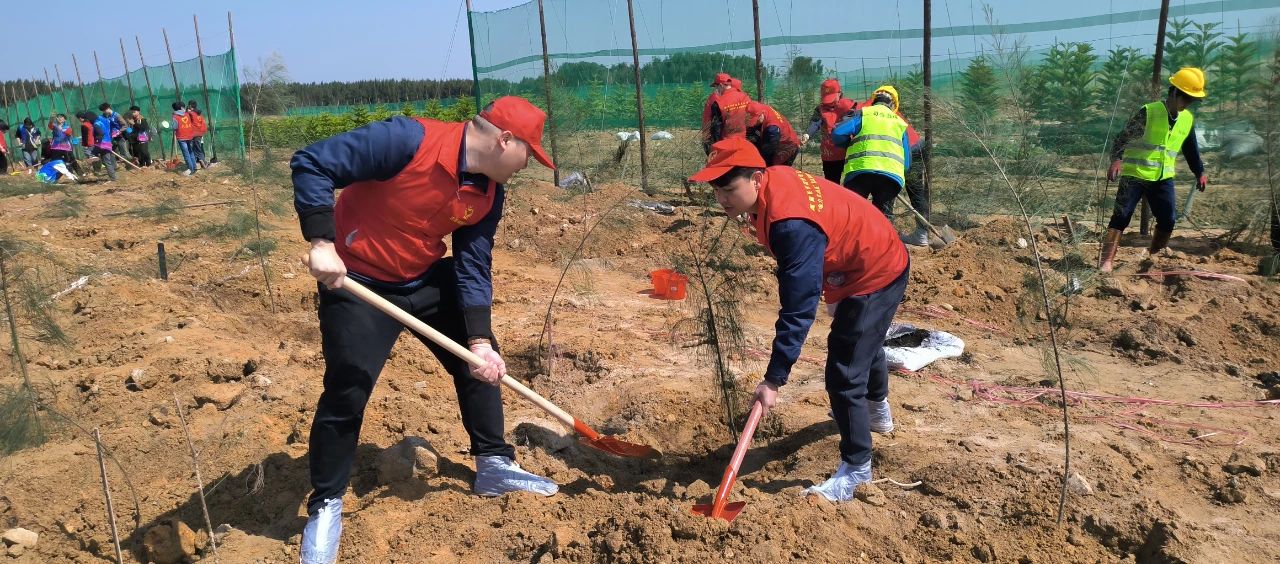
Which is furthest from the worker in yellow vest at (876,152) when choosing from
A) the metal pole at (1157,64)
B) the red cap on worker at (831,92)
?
the metal pole at (1157,64)

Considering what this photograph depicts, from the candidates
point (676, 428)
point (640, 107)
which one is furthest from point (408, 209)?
point (640, 107)

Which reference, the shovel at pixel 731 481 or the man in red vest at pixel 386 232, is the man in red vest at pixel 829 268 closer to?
the shovel at pixel 731 481

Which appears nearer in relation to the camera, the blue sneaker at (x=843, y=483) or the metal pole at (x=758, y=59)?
the blue sneaker at (x=843, y=483)

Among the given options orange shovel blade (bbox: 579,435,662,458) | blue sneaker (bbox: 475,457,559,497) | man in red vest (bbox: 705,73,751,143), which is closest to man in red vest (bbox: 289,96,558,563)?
blue sneaker (bbox: 475,457,559,497)

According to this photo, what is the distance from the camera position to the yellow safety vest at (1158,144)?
6.14 m

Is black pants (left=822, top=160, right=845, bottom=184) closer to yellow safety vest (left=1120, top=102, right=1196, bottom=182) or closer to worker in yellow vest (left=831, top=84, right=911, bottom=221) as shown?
worker in yellow vest (left=831, top=84, right=911, bottom=221)

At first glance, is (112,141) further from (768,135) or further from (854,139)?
(854,139)

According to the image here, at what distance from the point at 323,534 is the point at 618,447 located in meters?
1.19

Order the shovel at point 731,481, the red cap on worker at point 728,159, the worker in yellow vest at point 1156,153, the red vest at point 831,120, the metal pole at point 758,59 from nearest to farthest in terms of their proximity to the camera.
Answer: the red cap on worker at point 728,159 < the shovel at point 731,481 < the worker in yellow vest at point 1156,153 < the red vest at point 831,120 < the metal pole at point 758,59

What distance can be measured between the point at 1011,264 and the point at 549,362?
13.0 ft

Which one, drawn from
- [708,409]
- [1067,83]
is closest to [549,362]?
[708,409]

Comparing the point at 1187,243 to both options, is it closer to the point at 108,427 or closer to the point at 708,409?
the point at 708,409

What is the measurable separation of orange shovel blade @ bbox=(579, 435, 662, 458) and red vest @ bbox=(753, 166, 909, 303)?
101 cm

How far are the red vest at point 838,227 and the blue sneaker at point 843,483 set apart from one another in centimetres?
63
